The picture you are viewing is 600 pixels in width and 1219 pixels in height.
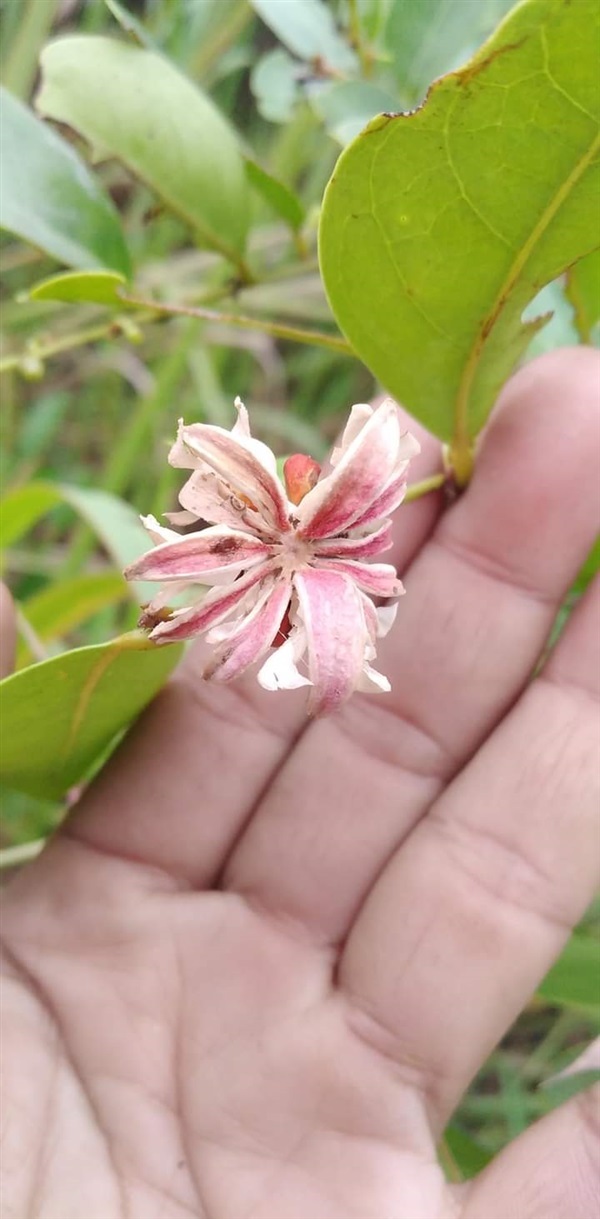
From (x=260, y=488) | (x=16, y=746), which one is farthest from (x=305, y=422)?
(x=260, y=488)

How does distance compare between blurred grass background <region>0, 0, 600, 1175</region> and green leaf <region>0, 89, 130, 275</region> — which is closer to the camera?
green leaf <region>0, 89, 130, 275</region>

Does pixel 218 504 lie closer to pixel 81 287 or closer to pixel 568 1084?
pixel 81 287

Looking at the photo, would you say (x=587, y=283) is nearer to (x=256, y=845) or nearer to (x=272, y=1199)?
(x=256, y=845)

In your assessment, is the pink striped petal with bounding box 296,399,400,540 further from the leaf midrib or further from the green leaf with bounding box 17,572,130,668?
the green leaf with bounding box 17,572,130,668

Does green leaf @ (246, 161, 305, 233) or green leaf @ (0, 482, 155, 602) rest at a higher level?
green leaf @ (246, 161, 305, 233)

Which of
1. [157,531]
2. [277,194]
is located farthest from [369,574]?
[277,194]

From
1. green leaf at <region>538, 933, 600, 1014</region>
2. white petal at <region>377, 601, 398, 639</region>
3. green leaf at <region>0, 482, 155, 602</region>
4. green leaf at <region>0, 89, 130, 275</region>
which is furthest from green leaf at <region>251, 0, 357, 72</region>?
green leaf at <region>538, 933, 600, 1014</region>

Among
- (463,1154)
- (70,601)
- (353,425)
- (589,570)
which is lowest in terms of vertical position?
(463,1154)

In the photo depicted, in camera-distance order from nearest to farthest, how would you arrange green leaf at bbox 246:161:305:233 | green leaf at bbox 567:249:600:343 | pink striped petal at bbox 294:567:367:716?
pink striped petal at bbox 294:567:367:716
green leaf at bbox 567:249:600:343
green leaf at bbox 246:161:305:233
